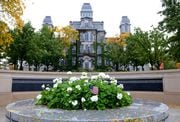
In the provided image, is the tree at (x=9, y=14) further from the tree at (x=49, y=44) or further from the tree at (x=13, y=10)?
the tree at (x=49, y=44)

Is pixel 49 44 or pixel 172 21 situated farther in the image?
pixel 49 44

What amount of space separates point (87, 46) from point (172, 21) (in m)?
55.8

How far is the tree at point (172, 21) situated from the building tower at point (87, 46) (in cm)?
5128

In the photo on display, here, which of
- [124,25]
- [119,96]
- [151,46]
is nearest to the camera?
[119,96]

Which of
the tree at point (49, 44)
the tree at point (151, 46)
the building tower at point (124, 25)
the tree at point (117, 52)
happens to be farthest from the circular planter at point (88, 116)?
the building tower at point (124, 25)

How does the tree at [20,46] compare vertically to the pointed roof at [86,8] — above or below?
below

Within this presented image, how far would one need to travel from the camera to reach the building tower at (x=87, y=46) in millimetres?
72688

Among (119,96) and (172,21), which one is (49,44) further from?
(119,96)

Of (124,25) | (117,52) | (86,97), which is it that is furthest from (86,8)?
(86,97)

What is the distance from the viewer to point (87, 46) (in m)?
74.6

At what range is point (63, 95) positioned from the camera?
18.1ft

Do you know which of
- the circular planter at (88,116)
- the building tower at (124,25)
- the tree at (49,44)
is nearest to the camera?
the circular planter at (88,116)

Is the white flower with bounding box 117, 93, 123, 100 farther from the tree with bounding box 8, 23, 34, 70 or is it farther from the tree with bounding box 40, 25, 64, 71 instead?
the tree with bounding box 40, 25, 64, 71

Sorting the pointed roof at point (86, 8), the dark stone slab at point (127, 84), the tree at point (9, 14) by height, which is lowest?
the dark stone slab at point (127, 84)
